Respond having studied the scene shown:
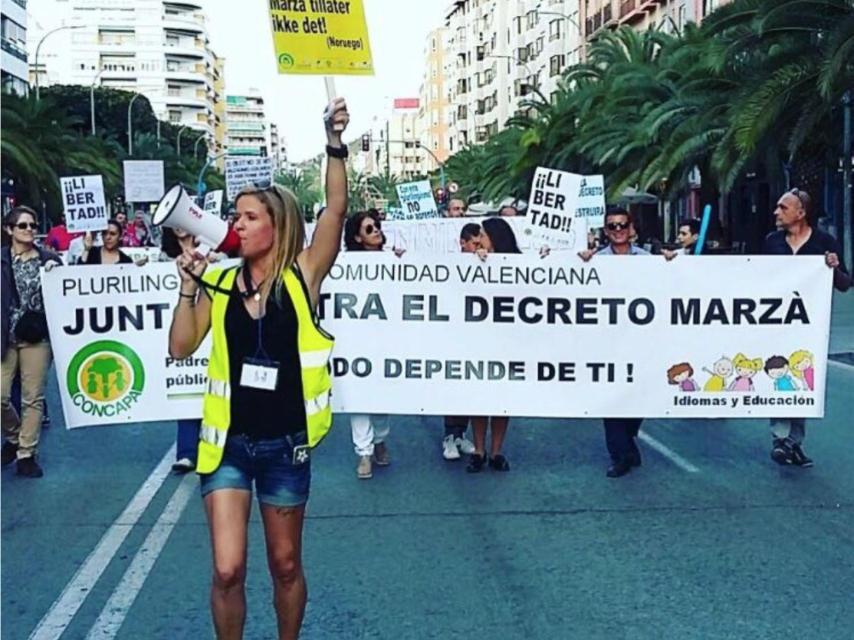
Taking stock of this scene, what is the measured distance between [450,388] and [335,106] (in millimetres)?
4870

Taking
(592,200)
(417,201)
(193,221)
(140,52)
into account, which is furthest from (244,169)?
(140,52)

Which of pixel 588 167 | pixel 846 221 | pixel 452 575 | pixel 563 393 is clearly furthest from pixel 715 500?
pixel 588 167

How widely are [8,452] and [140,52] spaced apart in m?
136

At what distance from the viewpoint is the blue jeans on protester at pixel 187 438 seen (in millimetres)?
9273

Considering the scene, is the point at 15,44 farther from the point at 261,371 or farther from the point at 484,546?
the point at 261,371

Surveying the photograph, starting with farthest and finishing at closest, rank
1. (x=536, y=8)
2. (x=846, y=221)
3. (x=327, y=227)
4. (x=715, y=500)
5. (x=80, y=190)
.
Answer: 1. (x=536, y=8)
2. (x=846, y=221)
3. (x=80, y=190)
4. (x=715, y=500)
5. (x=327, y=227)

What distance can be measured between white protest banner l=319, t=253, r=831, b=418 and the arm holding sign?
4635 mm

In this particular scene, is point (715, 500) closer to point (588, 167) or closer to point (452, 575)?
point (452, 575)

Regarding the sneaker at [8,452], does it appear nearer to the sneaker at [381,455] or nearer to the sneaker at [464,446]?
the sneaker at [381,455]

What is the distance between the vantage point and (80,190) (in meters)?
13.9

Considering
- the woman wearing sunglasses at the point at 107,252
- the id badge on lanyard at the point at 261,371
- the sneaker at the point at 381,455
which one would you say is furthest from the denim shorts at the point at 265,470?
the woman wearing sunglasses at the point at 107,252

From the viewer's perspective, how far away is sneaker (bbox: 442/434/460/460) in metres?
9.46

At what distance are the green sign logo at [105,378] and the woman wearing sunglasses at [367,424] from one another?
5.08 ft

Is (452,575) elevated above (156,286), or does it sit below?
below
